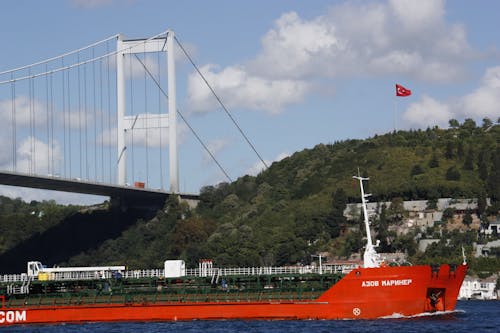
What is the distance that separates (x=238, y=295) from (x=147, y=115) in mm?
52644

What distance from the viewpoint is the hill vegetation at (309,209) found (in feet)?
347

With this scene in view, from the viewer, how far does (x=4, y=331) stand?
5534 cm

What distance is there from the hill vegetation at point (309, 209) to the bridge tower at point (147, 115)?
7032 mm

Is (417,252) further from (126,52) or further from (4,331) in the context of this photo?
(4,331)

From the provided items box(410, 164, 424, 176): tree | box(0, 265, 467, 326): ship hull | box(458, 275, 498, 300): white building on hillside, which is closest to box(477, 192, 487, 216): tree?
box(410, 164, 424, 176): tree

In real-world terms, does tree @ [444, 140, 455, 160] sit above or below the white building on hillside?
above

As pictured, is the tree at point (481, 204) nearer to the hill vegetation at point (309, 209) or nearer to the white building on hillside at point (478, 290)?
the hill vegetation at point (309, 209)

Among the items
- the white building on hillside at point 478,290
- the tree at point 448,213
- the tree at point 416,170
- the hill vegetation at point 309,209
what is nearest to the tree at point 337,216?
the hill vegetation at point 309,209

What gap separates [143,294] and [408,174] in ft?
217

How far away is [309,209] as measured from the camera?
114938 millimetres

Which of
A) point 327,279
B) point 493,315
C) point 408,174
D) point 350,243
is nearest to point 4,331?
point 327,279

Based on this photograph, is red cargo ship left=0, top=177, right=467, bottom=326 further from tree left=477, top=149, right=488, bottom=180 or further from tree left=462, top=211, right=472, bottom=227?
tree left=477, top=149, right=488, bottom=180

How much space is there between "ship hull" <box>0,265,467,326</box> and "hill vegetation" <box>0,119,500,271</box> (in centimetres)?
4168

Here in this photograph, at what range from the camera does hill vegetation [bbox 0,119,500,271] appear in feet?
347
